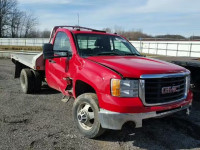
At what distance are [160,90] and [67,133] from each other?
185cm

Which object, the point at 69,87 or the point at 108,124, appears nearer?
the point at 108,124

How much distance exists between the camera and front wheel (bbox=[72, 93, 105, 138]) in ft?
12.6

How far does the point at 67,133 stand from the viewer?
4.31 metres

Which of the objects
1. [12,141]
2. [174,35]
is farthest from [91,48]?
[174,35]

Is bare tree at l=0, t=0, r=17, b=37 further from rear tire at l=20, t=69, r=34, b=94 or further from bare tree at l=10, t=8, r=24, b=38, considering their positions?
rear tire at l=20, t=69, r=34, b=94

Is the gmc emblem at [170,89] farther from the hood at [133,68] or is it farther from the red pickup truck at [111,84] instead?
the hood at [133,68]

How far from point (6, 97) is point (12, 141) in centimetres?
317

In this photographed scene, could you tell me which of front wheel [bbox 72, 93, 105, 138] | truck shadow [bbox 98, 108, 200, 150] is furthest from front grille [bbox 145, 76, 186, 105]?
front wheel [bbox 72, 93, 105, 138]

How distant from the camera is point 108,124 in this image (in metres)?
3.56

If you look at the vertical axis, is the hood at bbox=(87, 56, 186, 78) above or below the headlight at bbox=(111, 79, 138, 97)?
above

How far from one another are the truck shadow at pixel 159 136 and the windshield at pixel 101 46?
163 cm

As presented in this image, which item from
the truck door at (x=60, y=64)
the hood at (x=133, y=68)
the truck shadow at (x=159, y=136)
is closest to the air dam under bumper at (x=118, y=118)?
the truck shadow at (x=159, y=136)

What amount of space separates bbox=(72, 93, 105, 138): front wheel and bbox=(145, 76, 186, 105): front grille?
0.85 meters

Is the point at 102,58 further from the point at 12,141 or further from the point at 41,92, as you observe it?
the point at 41,92
